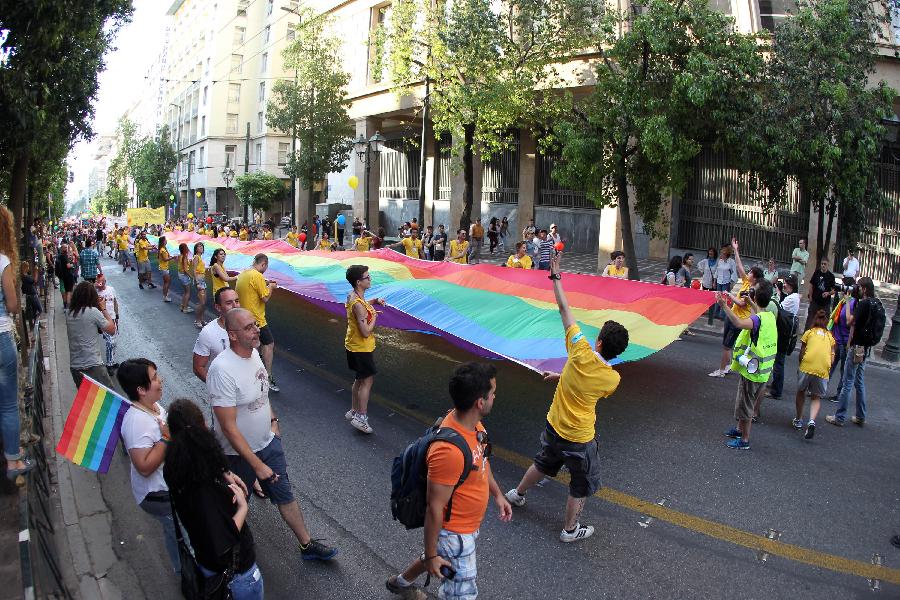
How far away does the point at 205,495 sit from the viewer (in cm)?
328

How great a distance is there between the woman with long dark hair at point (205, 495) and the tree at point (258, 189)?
49.1 metres

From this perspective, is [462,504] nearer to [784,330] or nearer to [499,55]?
[784,330]

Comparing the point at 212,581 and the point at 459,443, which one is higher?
the point at 459,443

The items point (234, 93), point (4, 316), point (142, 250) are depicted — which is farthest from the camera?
point (234, 93)

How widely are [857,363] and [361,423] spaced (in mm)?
5630

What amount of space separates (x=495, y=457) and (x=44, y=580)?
3.97 m

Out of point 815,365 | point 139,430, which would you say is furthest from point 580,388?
point 815,365

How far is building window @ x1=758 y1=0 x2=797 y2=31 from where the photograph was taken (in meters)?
20.1

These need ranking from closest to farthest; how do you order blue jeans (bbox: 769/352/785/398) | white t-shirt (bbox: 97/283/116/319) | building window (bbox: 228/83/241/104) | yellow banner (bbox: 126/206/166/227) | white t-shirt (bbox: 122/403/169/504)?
white t-shirt (bbox: 122/403/169/504) < blue jeans (bbox: 769/352/785/398) < white t-shirt (bbox: 97/283/116/319) < yellow banner (bbox: 126/206/166/227) < building window (bbox: 228/83/241/104)

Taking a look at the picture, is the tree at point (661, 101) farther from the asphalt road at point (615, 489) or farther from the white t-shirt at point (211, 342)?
the white t-shirt at point (211, 342)

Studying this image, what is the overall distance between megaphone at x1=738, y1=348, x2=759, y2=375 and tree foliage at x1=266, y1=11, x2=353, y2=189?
96.9 feet

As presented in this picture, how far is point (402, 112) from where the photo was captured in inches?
1251

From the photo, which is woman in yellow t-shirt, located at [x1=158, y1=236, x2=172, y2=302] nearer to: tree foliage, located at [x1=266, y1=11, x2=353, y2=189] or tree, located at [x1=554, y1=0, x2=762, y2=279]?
tree, located at [x1=554, y1=0, x2=762, y2=279]

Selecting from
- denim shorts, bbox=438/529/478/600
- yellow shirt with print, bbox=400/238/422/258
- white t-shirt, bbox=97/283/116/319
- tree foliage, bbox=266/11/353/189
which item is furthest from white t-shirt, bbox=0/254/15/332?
tree foliage, bbox=266/11/353/189
